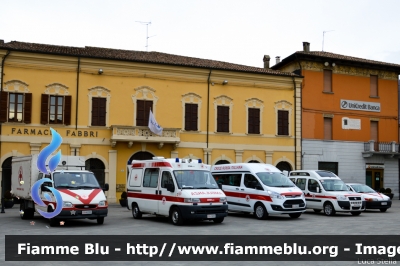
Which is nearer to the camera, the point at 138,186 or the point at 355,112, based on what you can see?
the point at 138,186

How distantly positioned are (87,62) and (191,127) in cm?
741

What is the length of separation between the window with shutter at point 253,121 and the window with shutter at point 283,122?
5.34 feet

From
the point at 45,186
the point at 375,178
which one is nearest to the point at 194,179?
the point at 45,186

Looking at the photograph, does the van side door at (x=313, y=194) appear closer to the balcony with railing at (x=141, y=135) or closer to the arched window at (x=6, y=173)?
the balcony with railing at (x=141, y=135)

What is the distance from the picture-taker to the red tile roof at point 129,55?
29.2 meters

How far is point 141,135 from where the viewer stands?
96.9 feet

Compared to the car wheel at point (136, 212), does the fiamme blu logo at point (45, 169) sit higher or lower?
higher

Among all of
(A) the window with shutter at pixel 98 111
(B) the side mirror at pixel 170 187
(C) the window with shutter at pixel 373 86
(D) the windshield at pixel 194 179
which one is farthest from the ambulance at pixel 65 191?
(C) the window with shutter at pixel 373 86

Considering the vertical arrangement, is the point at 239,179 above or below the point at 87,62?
below

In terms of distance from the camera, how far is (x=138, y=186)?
64.2 feet

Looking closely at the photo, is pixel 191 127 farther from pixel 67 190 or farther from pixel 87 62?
pixel 67 190

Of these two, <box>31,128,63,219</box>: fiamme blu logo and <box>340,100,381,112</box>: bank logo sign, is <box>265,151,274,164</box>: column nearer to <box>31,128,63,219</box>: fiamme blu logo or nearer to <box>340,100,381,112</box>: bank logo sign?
<box>340,100,381,112</box>: bank logo sign

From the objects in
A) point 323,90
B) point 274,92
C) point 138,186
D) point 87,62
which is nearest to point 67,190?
point 138,186

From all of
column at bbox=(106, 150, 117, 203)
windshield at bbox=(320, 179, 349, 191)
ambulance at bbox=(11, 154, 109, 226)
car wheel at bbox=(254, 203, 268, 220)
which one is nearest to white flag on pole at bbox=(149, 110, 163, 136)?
column at bbox=(106, 150, 117, 203)
